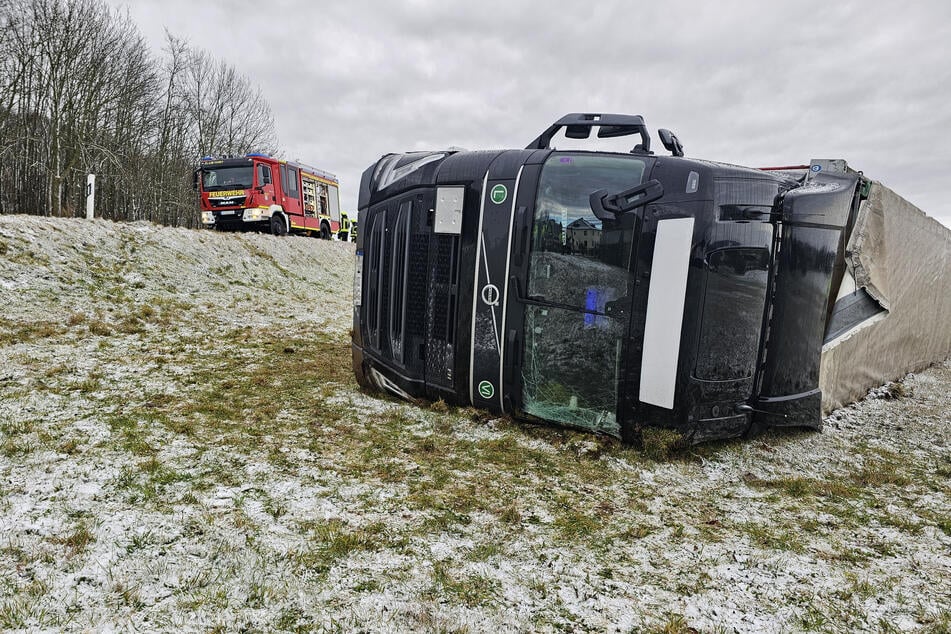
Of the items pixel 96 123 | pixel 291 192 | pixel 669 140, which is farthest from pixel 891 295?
pixel 96 123

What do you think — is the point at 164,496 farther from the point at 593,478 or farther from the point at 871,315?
the point at 871,315

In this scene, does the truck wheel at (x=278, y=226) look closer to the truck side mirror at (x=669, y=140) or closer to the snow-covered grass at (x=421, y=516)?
the snow-covered grass at (x=421, y=516)

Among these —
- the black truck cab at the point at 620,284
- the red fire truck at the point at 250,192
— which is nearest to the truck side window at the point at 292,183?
the red fire truck at the point at 250,192

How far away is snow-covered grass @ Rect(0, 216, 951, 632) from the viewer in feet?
5.73

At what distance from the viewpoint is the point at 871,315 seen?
4188mm

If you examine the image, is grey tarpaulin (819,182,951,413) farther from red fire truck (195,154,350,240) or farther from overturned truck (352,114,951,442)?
red fire truck (195,154,350,240)

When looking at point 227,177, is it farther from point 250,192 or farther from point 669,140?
point 669,140

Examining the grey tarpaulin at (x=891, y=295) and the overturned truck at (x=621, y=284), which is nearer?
the overturned truck at (x=621, y=284)

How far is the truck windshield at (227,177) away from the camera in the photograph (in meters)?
13.6

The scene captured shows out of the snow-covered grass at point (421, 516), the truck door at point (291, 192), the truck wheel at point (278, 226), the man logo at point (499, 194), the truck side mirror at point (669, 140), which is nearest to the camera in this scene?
the snow-covered grass at point (421, 516)

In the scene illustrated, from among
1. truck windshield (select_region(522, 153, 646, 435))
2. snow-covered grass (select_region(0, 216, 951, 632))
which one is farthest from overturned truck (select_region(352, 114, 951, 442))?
snow-covered grass (select_region(0, 216, 951, 632))

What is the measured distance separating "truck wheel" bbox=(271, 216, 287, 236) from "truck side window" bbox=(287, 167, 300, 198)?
802 mm

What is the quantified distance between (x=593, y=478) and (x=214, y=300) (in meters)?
7.75

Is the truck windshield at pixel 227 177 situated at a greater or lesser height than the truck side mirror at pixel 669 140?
greater
